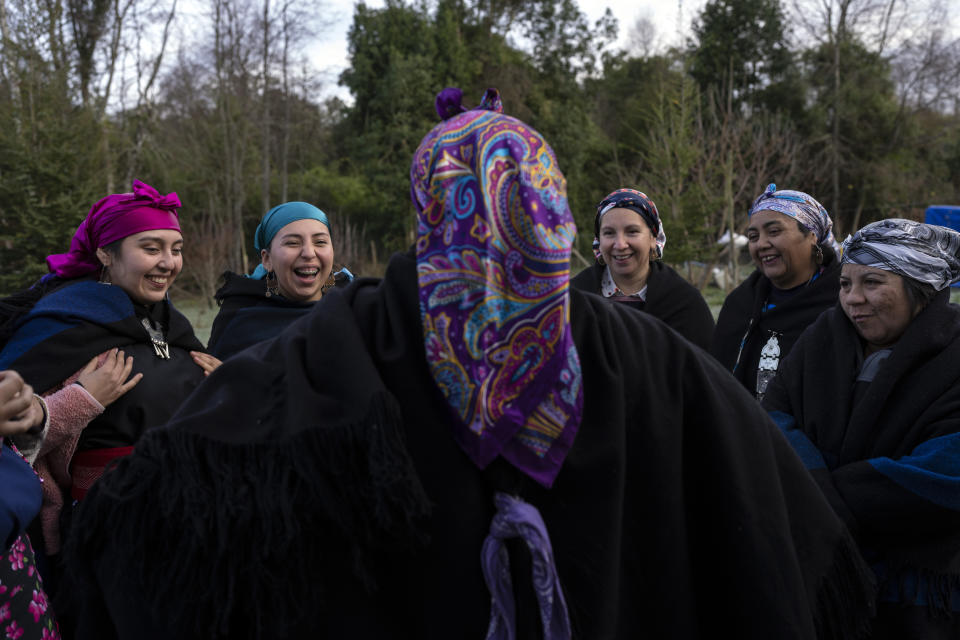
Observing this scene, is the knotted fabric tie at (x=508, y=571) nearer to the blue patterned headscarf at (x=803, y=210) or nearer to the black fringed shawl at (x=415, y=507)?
the black fringed shawl at (x=415, y=507)

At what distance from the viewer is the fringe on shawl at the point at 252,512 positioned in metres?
1.37

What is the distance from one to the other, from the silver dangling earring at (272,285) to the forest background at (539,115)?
13.5 metres

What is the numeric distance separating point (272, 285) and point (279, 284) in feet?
0.34

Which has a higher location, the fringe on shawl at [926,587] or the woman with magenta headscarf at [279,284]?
the woman with magenta headscarf at [279,284]

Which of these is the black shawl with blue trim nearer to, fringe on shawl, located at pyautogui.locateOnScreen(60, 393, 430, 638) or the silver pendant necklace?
the silver pendant necklace

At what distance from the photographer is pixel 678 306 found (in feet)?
14.9

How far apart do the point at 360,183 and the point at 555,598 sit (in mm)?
26784

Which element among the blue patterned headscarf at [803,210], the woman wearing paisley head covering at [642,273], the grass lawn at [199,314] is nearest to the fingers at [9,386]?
the woman wearing paisley head covering at [642,273]

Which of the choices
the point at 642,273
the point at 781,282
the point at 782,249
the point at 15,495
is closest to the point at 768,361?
the point at 781,282

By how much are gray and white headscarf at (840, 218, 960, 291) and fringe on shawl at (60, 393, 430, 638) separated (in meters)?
2.16

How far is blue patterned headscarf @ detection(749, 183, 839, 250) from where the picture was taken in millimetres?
3906

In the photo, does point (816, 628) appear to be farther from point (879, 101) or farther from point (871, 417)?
point (879, 101)

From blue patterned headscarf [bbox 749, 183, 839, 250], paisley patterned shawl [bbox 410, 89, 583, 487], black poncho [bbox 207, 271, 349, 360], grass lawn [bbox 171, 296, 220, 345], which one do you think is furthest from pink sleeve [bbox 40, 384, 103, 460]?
grass lawn [bbox 171, 296, 220, 345]

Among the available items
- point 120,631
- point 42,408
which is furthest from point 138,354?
point 120,631
